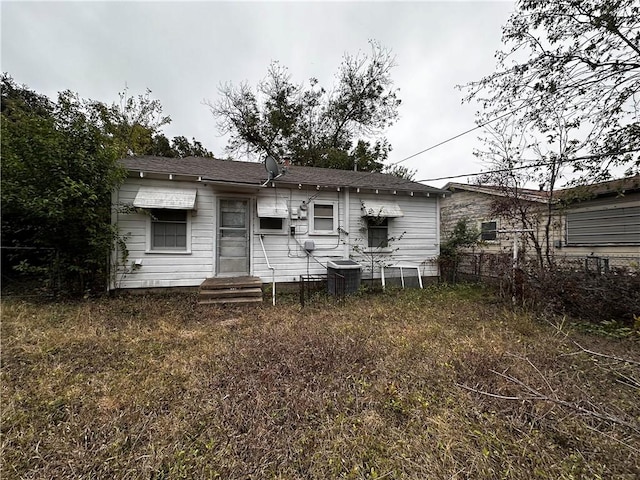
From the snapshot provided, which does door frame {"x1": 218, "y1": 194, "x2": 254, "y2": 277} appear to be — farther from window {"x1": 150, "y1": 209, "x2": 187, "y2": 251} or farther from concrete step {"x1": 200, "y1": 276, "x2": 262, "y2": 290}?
window {"x1": 150, "y1": 209, "x2": 187, "y2": 251}

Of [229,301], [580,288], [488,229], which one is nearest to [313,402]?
[229,301]

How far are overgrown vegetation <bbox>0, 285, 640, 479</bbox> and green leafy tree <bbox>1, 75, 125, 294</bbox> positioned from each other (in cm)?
181

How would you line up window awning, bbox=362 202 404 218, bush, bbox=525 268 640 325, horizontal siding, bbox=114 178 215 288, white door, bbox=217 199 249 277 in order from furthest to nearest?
1. window awning, bbox=362 202 404 218
2. white door, bbox=217 199 249 277
3. horizontal siding, bbox=114 178 215 288
4. bush, bbox=525 268 640 325

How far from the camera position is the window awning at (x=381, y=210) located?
7.36 meters

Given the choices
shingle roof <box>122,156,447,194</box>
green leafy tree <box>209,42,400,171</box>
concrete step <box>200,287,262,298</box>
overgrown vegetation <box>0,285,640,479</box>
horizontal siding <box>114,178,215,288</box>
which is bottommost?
overgrown vegetation <box>0,285,640,479</box>

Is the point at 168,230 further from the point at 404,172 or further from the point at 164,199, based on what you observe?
the point at 404,172

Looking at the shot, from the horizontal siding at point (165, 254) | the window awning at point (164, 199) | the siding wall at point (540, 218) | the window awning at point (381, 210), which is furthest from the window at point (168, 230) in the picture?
the siding wall at point (540, 218)

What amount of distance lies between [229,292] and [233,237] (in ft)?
5.60

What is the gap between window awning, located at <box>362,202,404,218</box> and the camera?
7.36 meters

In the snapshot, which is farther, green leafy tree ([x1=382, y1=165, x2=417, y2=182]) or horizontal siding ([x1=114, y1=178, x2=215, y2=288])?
green leafy tree ([x1=382, y1=165, x2=417, y2=182])

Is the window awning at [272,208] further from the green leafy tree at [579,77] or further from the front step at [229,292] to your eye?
the green leafy tree at [579,77]

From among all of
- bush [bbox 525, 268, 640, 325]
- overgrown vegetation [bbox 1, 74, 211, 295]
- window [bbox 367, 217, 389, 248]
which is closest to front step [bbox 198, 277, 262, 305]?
overgrown vegetation [bbox 1, 74, 211, 295]

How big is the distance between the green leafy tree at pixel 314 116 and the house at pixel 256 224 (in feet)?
30.9

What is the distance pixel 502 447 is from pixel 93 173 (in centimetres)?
745
